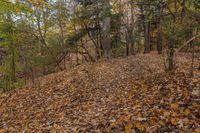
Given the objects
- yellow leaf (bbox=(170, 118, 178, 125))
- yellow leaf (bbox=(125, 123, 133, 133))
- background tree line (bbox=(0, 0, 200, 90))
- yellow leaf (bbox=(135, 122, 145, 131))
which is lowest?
yellow leaf (bbox=(125, 123, 133, 133))

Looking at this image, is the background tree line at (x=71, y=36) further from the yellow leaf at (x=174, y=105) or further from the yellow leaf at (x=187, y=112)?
the yellow leaf at (x=187, y=112)

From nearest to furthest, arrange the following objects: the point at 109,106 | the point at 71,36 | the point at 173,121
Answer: the point at 173,121 → the point at 109,106 → the point at 71,36

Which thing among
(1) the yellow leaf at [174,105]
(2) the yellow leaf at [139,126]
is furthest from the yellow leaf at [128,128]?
(1) the yellow leaf at [174,105]

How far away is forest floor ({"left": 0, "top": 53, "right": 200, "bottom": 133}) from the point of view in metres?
4.44

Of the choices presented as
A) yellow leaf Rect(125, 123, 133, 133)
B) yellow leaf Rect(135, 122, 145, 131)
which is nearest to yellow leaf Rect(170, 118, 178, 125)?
yellow leaf Rect(135, 122, 145, 131)

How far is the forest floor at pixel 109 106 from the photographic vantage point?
4.44m

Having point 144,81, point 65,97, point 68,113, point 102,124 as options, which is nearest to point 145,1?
point 144,81

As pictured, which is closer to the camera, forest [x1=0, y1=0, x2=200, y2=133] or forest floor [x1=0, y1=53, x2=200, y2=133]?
forest floor [x1=0, y1=53, x2=200, y2=133]

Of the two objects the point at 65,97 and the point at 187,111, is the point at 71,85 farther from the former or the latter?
the point at 187,111

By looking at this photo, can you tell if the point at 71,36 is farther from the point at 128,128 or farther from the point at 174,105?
the point at 128,128

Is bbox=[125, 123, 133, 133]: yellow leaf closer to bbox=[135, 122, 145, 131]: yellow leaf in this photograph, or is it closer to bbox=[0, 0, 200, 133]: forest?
bbox=[0, 0, 200, 133]: forest

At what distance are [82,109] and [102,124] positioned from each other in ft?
5.53

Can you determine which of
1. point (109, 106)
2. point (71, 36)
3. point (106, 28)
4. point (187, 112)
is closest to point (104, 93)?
point (109, 106)

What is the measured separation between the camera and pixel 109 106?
619 cm
